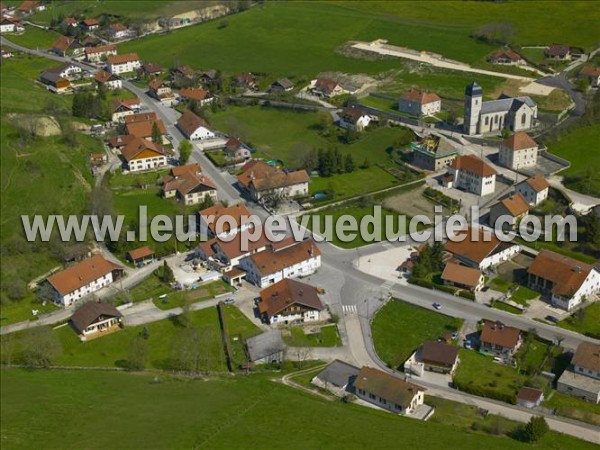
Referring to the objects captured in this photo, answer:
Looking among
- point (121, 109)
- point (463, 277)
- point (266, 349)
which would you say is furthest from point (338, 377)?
point (121, 109)

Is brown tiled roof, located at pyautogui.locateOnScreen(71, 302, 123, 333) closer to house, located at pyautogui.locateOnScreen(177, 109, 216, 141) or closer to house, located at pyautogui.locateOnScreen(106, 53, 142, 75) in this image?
house, located at pyautogui.locateOnScreen(177, 109, 216, 141)

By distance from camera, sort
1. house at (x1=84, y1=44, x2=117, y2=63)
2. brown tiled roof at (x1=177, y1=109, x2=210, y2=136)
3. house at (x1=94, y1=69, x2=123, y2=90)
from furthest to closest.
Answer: house at (x1=84, y1=44, x2=117, y2=63) → house at (x1=94, y1=69, x2=123, y2=90) → brown tiled roof at (x1=177, y1=109, x2=210, y2=136)

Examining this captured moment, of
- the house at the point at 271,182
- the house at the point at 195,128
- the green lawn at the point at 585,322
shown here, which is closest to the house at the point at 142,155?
the house at the point at 195,128

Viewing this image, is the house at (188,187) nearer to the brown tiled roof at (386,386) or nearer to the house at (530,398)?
the brown tiled roof at (386,386)

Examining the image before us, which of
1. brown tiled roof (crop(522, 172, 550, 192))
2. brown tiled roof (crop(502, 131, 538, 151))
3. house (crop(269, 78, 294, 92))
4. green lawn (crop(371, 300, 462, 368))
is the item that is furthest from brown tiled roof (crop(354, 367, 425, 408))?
house (crop(269, 78, 294, 92))

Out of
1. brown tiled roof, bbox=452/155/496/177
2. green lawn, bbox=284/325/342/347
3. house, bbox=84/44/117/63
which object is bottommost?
green lawn, bbox=284/325/342/347
